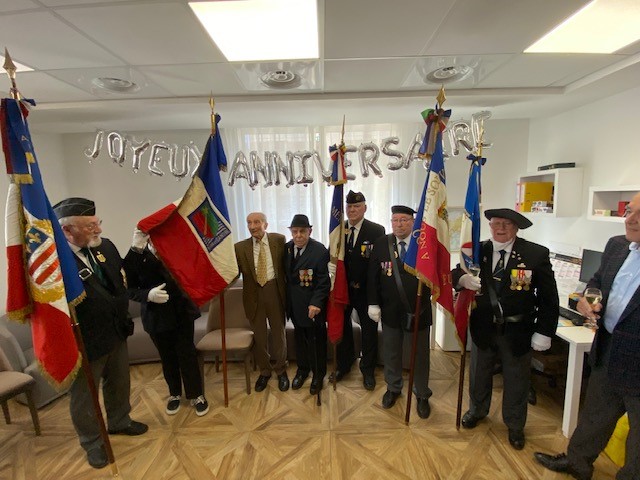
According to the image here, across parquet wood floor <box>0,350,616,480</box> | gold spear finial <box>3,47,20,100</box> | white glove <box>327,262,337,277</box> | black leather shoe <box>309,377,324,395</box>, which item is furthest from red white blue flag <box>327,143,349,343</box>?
gold spear finial <box>3,47,20,100</box>

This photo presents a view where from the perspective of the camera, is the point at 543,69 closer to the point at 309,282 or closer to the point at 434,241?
the point at 434,241

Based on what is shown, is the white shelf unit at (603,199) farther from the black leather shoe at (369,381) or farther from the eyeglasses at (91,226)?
the eyeglasses at (91,226)

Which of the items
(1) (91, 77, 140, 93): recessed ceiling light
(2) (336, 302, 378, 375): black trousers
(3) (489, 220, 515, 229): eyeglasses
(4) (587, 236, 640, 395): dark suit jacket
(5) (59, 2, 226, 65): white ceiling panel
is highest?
(5) (59, 2, 226, 65): white ceiling panel

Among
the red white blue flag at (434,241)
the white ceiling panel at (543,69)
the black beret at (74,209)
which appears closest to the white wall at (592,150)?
the white ceiling panel at (543,69)

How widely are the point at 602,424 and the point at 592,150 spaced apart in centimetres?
246

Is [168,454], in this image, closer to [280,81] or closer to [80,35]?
[80,35]

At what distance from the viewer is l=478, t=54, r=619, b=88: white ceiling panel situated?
6.72 ft

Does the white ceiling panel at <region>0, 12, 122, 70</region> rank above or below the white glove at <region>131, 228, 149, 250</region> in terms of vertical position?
above

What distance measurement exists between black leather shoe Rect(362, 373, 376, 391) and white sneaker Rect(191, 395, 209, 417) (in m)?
1.36

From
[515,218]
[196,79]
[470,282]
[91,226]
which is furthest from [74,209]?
[515,218]

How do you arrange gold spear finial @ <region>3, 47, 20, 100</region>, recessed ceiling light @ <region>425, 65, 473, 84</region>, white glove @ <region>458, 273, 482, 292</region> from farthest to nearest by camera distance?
recessed ceiling light @ <region>425, 65, 473, 84</region>
white glove @ <region>458, 273, 482, 292</region>
gold spear finial @ <region>3, 47, 20, 100</region>

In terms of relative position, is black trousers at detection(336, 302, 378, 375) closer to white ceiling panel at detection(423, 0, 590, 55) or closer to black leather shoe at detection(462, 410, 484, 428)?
black leather shoe at detection(462, 410, 484, 428)

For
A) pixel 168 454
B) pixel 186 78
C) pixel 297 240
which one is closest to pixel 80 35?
pixel 186 78

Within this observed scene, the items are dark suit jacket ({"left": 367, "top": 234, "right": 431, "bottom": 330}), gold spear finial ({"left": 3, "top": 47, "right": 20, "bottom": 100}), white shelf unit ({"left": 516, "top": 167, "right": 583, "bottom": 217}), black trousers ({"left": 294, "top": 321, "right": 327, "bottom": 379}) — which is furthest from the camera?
white shelf unit ({"left": 516, "top": 167, "right": 583, "bottom": 217})
